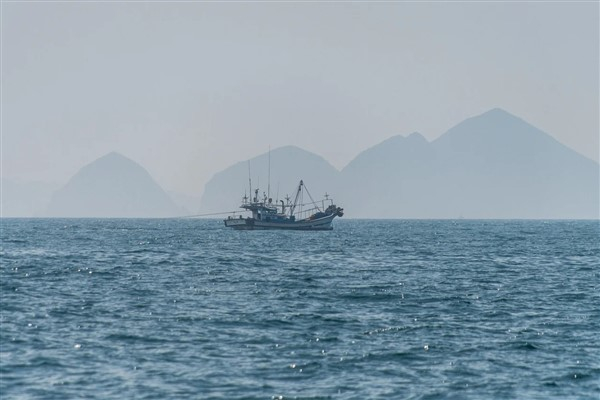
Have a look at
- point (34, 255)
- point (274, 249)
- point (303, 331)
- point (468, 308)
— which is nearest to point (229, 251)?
point (274, 249)

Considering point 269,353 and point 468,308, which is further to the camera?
point 468,308

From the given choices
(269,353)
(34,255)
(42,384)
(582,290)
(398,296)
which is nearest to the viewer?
(42,384)

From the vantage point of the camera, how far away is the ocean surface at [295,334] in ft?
101

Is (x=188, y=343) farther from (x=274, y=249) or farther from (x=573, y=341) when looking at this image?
(x=274, y=249)

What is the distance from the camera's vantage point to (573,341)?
40000 millimetres

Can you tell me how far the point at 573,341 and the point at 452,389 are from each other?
1117 cm

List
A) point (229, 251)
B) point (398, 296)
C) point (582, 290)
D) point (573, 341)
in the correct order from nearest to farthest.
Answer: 1. point (573, 341)
2. point (398, 296)
3. point (582, 290)
4. point (229, 251)

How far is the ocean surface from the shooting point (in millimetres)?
30859

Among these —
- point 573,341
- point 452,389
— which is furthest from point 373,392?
point 573,341

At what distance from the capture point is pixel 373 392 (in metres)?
30.3

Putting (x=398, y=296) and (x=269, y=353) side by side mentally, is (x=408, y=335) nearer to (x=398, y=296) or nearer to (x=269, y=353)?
(x=269, y=353)

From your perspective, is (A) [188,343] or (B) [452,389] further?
(A) [188,343]

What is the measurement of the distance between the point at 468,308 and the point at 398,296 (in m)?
6.13

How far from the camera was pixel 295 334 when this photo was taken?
4016 centimetres
